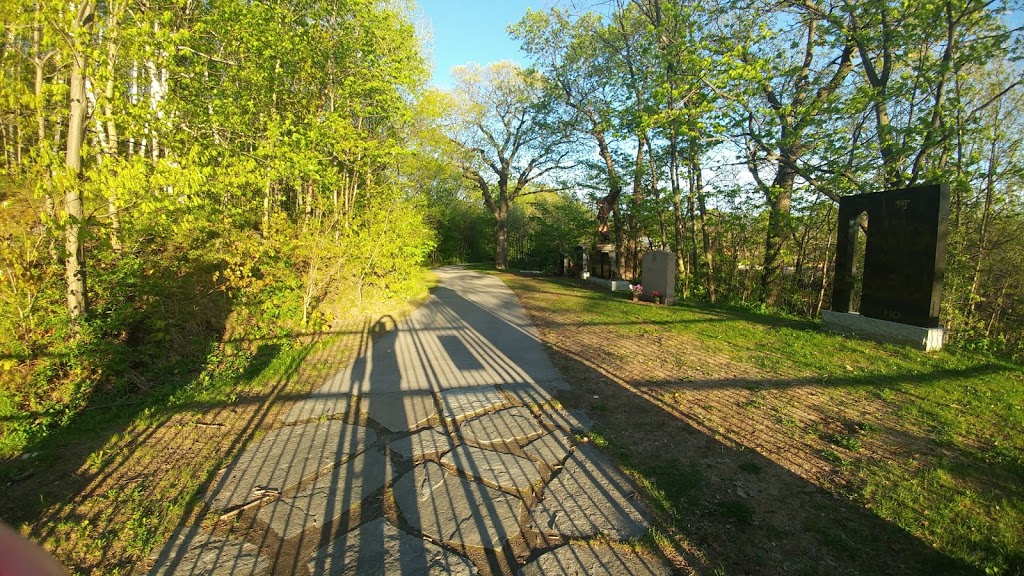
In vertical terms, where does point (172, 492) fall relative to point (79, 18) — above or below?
below

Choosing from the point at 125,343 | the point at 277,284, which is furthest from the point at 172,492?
the point at 277,284

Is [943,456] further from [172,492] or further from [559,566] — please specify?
[172,492]

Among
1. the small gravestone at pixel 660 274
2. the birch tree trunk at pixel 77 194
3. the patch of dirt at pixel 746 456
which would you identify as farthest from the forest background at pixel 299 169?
the patch of dirt at pixel 746 456

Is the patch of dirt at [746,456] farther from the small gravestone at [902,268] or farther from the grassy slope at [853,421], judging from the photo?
the small gravestone at [902,268]

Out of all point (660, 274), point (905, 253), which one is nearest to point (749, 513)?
point (905, 253)

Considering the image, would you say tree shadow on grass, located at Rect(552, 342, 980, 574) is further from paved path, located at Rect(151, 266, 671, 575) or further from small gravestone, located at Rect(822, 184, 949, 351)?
small gravestone, located at Rect(822, 184, 949, 351)

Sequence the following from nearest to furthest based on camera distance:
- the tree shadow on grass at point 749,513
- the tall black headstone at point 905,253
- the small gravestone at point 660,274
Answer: the tree shadow on grass at point 749,513 → the tall black headstone at point 905,253 → the small gravestone at point 660,274

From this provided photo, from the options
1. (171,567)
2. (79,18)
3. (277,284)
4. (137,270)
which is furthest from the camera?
(277,284)

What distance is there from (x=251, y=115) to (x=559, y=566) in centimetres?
900

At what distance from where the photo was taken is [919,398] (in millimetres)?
4617

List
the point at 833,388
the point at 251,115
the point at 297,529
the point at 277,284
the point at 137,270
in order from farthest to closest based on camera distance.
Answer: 1. the point at 251,115
2. the point at 277,284
3. the point at 137,270
4. the point at 833,388
5. the point at 297,529

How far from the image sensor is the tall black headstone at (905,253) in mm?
6395

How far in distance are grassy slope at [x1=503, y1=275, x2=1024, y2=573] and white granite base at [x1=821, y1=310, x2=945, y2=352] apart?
28cm

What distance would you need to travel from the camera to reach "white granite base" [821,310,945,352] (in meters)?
6.46
